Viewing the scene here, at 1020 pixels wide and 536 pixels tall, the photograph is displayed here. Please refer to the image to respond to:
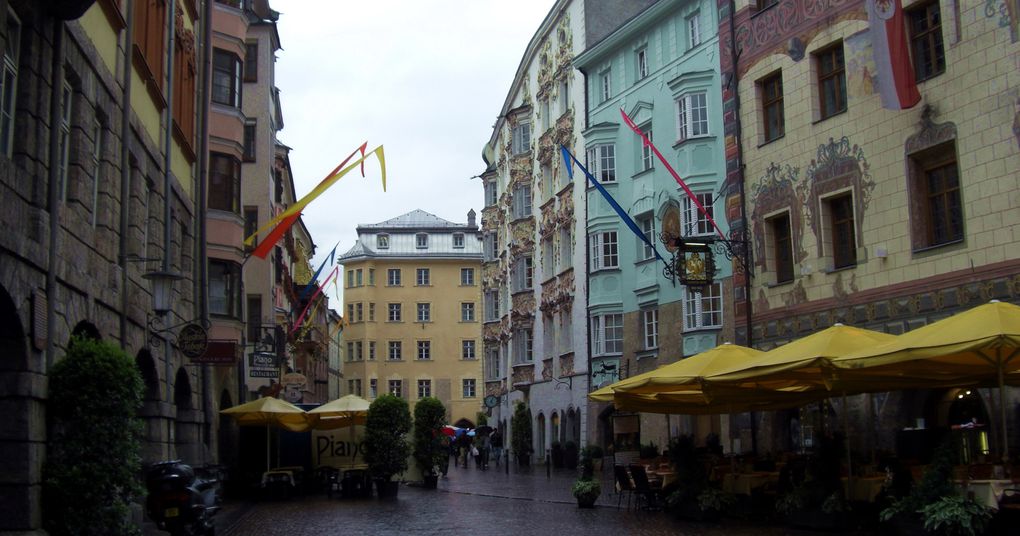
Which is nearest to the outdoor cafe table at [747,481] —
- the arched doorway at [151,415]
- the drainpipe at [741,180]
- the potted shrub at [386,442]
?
the drainpipe at [741,180]

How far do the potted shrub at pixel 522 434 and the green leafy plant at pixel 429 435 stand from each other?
18.0 metres

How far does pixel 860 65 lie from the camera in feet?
83.0

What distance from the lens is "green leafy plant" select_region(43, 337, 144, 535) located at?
493 inches

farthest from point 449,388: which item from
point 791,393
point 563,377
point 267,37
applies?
point 791,393

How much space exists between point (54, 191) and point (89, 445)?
2923mm

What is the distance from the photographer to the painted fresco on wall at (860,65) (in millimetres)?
24953

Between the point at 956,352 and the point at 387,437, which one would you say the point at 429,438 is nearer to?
the point at 387,437

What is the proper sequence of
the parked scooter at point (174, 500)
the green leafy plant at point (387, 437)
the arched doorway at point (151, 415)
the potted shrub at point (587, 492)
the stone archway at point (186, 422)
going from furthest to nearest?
the green leafy plant at point (387, 437), the stone archway at point (186, 422), the potted shrub at point (587, 492), the arched doorway at point (151, 415), the parked scooter at point (174, 500)

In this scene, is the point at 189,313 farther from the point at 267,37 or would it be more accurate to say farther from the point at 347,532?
the point at 267,37

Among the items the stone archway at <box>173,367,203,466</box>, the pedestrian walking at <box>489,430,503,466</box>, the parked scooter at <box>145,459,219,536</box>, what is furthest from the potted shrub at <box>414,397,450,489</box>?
the pedestrian walking at <box>489,430,503,466</box>

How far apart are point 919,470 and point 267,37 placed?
1250 inches

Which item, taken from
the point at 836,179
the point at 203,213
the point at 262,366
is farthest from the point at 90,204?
the point at 836,179

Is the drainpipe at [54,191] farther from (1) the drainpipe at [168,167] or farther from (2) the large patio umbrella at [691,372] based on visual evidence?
(2) the large patio umbrella at [691,372]

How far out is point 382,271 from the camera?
324 feet
